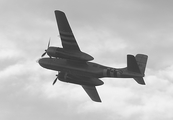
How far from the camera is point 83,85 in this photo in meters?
56.4

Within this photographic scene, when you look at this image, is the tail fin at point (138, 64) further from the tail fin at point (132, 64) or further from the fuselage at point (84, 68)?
the fuselage at point (84, 68)

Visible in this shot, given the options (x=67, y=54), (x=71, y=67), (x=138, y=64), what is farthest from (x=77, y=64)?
(x=138, y=64)

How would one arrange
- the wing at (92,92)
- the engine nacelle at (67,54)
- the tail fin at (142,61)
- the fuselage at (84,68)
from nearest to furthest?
the engine nacelle at (67,54) → the fuselage at (84,68) → the tail fin at (142,61) → the wing at (92,92)

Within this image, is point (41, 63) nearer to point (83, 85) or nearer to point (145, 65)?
point (83, 85)

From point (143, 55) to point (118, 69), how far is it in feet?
21.2

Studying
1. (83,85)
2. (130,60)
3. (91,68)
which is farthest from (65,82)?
(130,60)

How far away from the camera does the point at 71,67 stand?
50719 mm

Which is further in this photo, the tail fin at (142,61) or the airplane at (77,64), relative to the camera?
the tail fin at (142,61)

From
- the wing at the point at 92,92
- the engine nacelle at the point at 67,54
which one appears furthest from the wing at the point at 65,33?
the wing at the point at 92,92

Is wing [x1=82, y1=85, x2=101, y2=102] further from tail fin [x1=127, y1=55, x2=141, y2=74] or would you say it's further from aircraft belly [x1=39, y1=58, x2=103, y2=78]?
tail fin [x1=127, y1=55, x2=141, y2=74]

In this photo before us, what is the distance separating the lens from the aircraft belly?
49.9 m

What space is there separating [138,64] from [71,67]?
11.7 meters

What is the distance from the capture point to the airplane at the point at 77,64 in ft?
155

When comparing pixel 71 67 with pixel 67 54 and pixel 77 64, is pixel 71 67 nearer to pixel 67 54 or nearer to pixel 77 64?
pixel 77 64
